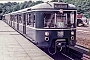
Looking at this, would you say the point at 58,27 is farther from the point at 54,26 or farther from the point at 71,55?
the point at 71,55

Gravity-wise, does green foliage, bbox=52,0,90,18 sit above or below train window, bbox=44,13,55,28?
above

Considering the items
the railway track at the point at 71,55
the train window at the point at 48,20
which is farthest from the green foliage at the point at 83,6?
the train window at the point at 48,20

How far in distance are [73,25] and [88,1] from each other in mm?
44226

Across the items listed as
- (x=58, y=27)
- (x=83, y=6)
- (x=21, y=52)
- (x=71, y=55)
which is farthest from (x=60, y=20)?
(x=83, y=6)

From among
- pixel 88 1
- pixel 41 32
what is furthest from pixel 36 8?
pixel 88 1

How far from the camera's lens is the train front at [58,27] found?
13.6m

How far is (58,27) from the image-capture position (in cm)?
1373

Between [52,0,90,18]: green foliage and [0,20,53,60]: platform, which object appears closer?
[0,20,53,60]: platform

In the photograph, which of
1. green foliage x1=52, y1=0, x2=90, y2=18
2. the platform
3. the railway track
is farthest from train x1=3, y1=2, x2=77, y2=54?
green foliage x1=52, y1=0, x2=90, y2=18

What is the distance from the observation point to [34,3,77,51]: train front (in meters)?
13.6

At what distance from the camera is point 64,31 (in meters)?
13.8

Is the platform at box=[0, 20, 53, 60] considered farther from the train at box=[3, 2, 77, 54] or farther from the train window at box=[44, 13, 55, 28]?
the train window at box=[44, 13, 55, 28]

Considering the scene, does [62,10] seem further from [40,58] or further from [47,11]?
[40,58]

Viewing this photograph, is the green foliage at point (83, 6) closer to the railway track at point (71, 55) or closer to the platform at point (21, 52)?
the platform at point (21, 52)
